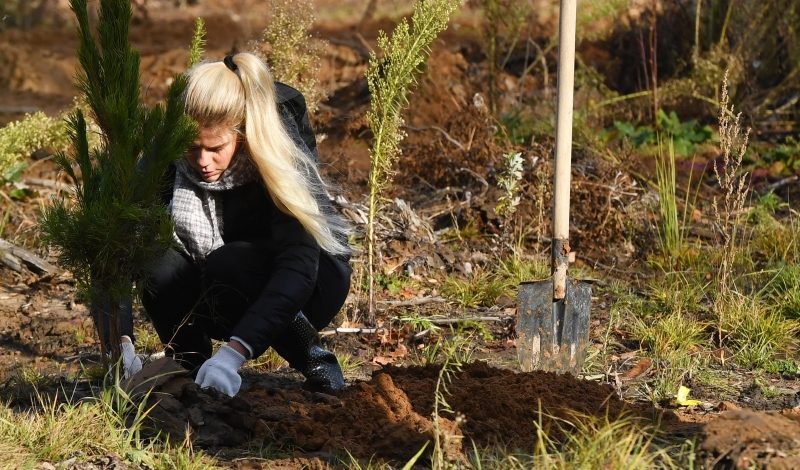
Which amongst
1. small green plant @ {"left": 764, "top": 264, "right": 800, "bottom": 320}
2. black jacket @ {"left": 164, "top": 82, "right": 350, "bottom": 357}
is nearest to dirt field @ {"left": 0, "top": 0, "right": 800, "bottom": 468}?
black jacket @ {"left": 164, "top": 82, "right": 350, "bottom": 357}

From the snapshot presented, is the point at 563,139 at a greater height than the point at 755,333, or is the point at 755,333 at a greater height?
the point at 563,139

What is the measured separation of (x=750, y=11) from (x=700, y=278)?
2.91 metres

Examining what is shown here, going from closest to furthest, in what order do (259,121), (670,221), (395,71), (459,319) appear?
(259,121)
(395,71)
(459,319)
(670,221)

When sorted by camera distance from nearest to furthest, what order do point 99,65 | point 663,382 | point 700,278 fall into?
point 99,65
point 663,382
point 700,278

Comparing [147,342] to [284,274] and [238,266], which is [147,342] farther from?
[284,274]

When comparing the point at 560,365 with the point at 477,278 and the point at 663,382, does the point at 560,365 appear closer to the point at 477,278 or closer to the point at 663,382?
the point at 663,382

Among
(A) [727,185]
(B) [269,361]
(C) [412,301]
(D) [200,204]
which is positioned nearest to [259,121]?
(D) [200,204]

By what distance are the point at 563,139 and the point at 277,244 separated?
115 centimetres

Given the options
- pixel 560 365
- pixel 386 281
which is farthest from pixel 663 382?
pixel 386 281

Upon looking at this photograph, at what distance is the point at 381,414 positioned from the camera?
3.24 meters

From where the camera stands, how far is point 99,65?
3.08 meters

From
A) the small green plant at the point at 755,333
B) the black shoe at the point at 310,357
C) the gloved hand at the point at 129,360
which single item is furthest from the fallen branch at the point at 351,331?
the small green plant at the point at 755,333

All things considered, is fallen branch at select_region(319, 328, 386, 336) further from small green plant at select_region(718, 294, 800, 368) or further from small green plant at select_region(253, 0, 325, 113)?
small green plant at select_region(718, 294, 800, 368)

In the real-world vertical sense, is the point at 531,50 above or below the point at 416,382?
above
